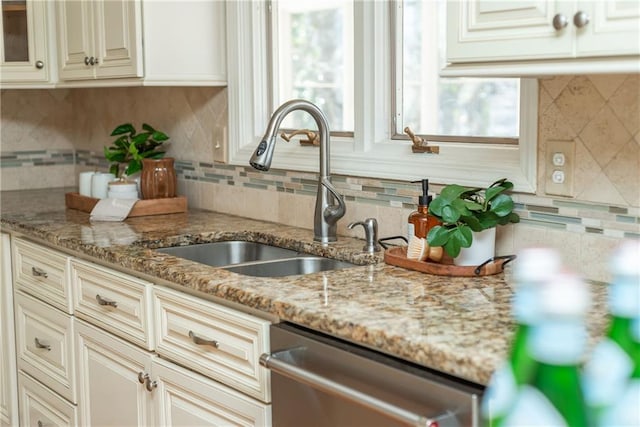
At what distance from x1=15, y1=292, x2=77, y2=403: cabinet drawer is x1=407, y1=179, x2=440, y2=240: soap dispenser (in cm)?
118

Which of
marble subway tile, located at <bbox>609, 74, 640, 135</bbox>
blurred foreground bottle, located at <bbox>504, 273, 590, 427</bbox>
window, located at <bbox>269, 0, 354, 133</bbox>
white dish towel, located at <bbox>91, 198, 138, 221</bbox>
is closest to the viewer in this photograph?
blurred foreground bottle, located at <bbox>504, 273, 590, 427</bbox>

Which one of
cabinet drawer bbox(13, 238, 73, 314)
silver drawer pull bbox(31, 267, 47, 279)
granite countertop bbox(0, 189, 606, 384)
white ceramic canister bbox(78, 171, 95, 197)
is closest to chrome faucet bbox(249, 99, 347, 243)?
granite countertop bbox(0, 189, 606, 384)

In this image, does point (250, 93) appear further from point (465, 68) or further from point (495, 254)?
point (465, 68)

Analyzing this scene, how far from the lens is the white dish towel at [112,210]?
2982 millimetres

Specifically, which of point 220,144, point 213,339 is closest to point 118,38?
point 220,144

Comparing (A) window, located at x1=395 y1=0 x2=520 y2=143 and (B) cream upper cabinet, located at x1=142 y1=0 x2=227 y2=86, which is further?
(A) window, located at x1=395 y1=0 x2=520 y2=143

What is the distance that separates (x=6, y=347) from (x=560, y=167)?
2157mm

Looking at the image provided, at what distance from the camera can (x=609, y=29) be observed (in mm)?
1394

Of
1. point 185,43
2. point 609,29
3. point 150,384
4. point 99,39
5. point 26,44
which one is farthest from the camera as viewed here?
point 26,44

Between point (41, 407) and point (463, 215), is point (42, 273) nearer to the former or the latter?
point (41, 407)

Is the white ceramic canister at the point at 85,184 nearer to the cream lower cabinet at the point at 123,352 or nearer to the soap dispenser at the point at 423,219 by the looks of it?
the cream lower cabinet at the point at 123,352

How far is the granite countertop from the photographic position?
4.59 ft

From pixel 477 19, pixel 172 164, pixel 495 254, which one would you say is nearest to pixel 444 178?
pixel 495 254

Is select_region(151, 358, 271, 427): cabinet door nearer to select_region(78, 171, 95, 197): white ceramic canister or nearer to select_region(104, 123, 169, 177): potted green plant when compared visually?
select_region(104, 123, 169, 177): potted green plant
